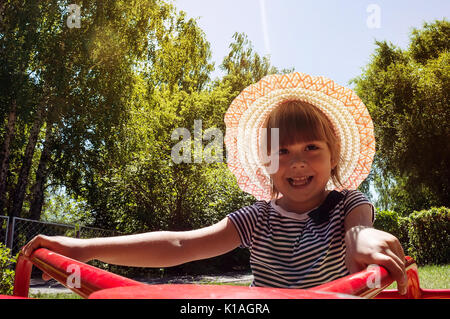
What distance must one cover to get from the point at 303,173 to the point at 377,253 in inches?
35.8

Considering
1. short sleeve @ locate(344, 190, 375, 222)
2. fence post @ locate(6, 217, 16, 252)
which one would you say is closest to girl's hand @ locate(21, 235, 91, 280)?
short sleeve @ locate(344, 190, 375, 222)

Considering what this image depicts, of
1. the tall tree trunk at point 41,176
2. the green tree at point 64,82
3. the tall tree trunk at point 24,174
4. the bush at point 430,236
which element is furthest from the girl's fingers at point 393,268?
the tall tree trunk at point 41,176

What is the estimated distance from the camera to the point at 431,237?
11.9m

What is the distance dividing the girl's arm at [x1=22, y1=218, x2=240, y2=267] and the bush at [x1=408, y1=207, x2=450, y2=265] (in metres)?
11.7

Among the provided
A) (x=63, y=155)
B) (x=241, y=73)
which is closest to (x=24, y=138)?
(x=63, y=155)

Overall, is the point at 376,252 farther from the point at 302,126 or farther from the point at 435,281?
the point at 435,281

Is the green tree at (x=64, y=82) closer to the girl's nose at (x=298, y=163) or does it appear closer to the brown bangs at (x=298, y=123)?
the brown bangs at (x=298, y=123)

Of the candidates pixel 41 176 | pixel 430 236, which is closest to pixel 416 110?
pixel 430 236

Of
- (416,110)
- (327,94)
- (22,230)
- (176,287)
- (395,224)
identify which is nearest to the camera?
(176,287)

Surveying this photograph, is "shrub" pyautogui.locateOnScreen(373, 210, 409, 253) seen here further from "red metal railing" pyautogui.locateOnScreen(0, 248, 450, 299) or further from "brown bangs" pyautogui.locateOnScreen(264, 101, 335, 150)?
"red metal railing" pyautogui.locateOnScreen(0, 248, 450, 299)

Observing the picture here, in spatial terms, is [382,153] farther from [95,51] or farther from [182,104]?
[95,51]

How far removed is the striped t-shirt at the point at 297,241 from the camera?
1593 millimetres

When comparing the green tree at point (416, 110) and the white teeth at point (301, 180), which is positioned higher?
the green tree at point (416, 110)

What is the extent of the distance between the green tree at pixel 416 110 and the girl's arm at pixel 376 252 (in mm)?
20025
